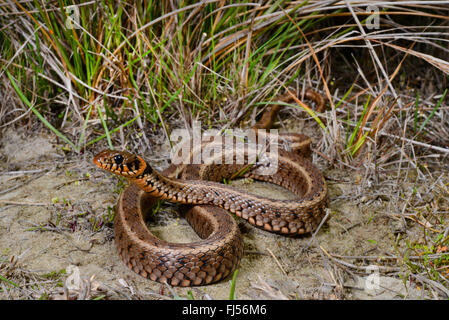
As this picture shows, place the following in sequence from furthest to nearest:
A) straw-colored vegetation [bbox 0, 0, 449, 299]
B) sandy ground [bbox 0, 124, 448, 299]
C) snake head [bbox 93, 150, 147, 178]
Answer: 1. straw-colored vegetation [bbox 0, 0, 449, 299]
2. snake head [bbox 93, 150, 147, 178]
3. sandy ground [bbox 0, 124, 448, 299]

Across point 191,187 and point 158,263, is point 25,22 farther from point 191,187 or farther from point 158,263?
point 158,263

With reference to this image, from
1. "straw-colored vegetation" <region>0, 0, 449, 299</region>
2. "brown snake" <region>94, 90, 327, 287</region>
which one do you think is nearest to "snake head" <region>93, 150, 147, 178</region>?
"brown snake" <region>94, 90, 327, 287</region>

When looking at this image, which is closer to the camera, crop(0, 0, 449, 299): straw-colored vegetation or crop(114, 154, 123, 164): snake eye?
crop(114, 154, 123, 164): snake eye

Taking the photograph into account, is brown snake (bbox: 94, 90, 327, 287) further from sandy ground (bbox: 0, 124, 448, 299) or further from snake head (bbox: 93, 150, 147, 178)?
sandy ground (bbox: 0, 124, 448, 299)

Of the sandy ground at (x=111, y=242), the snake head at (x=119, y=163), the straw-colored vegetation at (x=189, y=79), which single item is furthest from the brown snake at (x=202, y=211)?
the straw-colored vegetation at (x=189, y=79)

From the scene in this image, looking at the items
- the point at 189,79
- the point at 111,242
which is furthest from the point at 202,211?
the point at 189,79

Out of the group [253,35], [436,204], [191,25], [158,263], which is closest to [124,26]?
[191,25]

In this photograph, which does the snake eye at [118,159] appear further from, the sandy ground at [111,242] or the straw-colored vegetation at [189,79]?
the straw-colored vegetation at [189,79]

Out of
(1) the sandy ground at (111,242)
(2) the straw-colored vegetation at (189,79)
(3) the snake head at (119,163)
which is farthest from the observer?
(2) the straw-colored vegetation at (189,79)

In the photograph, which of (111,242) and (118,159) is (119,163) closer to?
(118,159)
